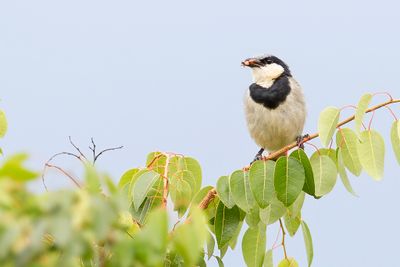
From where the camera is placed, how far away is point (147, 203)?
3.27 m

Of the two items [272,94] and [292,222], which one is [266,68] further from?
[292,222]

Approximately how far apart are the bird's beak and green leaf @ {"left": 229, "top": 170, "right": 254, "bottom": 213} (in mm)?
2409

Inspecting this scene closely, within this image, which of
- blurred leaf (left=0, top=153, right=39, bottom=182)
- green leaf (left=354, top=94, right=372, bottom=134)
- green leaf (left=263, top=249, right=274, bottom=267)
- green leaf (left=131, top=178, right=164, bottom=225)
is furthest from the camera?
green leaf (left=263, top=249, right=274, bottom=267)

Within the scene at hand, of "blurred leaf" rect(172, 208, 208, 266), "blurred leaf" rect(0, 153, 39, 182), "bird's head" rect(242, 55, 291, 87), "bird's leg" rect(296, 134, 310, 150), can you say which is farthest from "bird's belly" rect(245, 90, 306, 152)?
"blurred leaf" rect(0, 153, 39, 182)

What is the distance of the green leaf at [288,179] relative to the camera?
9.66ft

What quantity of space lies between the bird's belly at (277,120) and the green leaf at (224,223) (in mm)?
1868

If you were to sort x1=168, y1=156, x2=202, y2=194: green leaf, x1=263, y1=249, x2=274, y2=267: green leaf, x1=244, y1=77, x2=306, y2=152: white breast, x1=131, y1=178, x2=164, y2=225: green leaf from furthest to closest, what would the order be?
x1=244, y1=77, x2=306, y2=152: white breast
x1=263, y1=249, x2=274, y2=267: green leaf
x1=168, y1=156, x2=202, y2=194: green leaf
x1=131, y1=178, x2=164, y2=225: green leaf

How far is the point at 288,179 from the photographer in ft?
9.75

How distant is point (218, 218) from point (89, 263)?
65 centimetres

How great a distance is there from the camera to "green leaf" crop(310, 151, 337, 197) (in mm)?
3066

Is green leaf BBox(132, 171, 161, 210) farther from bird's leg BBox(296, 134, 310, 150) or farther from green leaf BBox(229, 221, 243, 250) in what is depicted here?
bird's leg BBox(296, 134, 310, 150)

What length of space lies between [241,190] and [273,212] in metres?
0.19

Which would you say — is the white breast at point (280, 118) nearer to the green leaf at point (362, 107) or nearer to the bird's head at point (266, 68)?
the bird's head at point (266, 68)

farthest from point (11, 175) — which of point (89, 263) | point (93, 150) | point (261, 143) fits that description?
point (261, 143)
